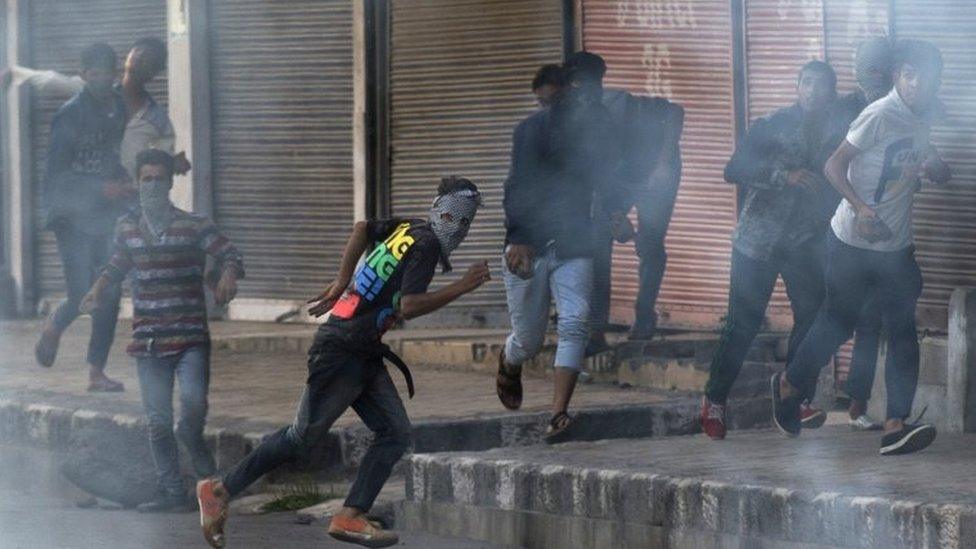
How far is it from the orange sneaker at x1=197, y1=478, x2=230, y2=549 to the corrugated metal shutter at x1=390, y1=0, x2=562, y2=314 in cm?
201

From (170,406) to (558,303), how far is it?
112 cm

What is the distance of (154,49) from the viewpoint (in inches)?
253

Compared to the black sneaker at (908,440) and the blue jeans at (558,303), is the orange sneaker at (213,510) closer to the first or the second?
the blue jeans at (558,303)

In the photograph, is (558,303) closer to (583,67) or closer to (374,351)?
(583,67)

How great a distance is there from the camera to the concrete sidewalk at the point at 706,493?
4758mm

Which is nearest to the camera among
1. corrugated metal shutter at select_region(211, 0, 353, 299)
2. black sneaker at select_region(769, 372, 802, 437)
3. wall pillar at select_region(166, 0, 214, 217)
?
wall pillar at select_region(166, 0, 214, 217)

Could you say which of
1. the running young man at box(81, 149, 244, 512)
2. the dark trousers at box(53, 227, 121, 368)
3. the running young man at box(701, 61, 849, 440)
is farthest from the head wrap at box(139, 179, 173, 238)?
the dark trousers at box(53, 227, 121, 368)

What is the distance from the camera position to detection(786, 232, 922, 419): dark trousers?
573 cm

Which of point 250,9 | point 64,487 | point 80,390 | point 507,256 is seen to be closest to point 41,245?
point 80,390

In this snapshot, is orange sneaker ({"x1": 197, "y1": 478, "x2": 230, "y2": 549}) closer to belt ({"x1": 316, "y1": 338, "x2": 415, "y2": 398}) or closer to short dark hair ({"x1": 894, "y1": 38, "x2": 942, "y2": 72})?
belt ({"x1": 316, "y1": 338, "x2": 415, "y2": 398})

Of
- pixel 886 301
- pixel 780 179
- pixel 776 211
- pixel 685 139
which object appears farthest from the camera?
pixel 685 139

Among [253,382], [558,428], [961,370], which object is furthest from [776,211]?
[253,382]

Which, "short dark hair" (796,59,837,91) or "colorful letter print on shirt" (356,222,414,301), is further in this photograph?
"short dark hair" (796,59,837,91)

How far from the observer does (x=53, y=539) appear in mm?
5602
